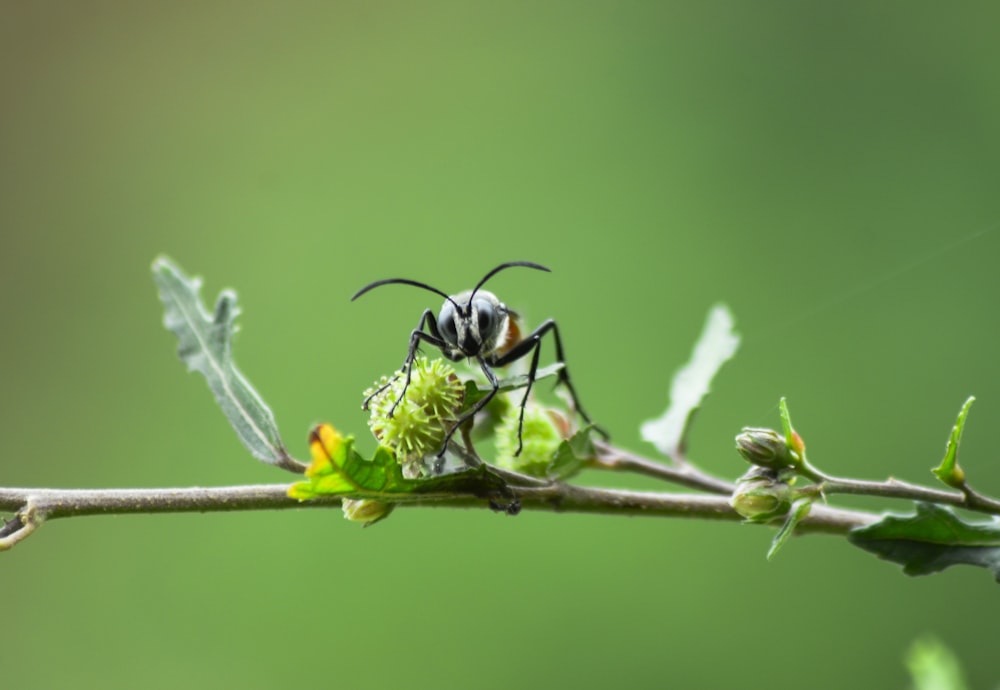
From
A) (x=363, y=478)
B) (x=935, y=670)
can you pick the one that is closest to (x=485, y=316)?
(x=363, y=478)

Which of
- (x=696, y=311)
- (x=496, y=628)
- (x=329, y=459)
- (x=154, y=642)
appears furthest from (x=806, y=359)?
(x=329, y=459)

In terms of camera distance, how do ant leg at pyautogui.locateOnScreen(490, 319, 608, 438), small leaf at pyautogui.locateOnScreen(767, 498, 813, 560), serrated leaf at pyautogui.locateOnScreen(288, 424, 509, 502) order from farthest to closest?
ant leg at pyautogui.locateOnScreen(490, 319, 608, 438), small leaf at pyautogui.locateOnScreen(767, 498, 813, 560), serrated leaf at pyautogui.locateOnScreen(288, 424, 509, 502)

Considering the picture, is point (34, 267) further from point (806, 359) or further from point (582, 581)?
point (806, 359)

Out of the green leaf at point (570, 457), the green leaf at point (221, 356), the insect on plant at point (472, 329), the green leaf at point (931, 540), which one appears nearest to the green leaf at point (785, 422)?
the green leaf at point (931, 540)

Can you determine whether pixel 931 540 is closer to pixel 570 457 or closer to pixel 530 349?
pixel 570 457

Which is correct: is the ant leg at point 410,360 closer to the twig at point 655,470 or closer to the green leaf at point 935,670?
the twig at point 655,470

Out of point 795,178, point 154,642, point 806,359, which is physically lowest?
point 154,642

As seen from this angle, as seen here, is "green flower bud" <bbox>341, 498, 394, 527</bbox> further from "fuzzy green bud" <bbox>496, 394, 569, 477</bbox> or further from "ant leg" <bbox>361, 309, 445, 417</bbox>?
"fuzzy green bud" <bbox>496, 394, 569, 477</bbox>

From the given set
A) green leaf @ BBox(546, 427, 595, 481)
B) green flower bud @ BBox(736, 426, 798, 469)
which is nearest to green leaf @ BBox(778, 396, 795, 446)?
green flower bud @ BBox(736, 426, 798, 469)
